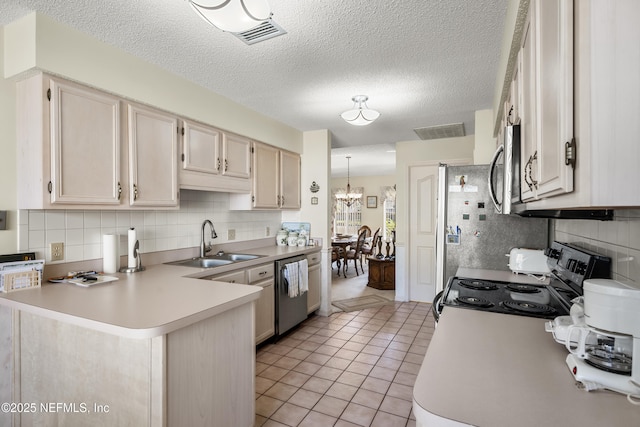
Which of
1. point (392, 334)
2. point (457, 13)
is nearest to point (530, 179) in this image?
point (457, 13)

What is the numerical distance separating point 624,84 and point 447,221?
6.83 ft

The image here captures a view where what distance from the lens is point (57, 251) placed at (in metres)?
2.01

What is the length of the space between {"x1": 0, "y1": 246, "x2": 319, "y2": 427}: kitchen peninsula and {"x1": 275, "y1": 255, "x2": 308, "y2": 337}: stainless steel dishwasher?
134 cm

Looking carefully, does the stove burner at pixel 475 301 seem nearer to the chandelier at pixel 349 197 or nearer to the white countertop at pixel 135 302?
the white countertop at pixel 135 302

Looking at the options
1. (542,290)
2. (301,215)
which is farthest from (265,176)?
(542,290)

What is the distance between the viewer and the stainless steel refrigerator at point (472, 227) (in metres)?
2.34

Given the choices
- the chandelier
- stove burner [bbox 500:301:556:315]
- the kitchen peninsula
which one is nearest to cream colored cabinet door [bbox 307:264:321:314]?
the kitchen peninsula

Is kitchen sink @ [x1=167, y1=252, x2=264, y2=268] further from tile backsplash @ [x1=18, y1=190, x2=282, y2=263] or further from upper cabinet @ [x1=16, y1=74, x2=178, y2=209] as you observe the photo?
upper cabinet @ [x1=16, y1=74, x2=178, y2=209]

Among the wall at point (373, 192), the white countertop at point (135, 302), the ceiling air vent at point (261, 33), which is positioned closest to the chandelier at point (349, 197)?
the wall at point (373, 192)

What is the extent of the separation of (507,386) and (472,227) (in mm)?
1795

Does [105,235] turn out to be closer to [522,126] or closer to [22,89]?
[22,89]

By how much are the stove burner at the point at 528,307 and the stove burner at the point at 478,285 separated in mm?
253

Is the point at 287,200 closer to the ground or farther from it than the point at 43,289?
farther from it

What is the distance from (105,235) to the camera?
2.21 meters
